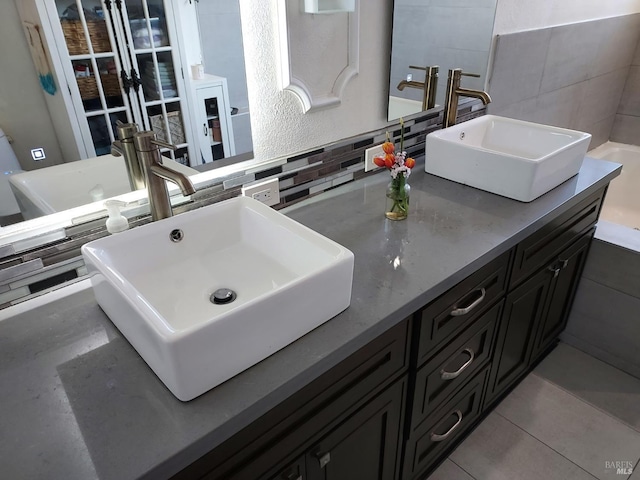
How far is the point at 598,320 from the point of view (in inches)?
76.8

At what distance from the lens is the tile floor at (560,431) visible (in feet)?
5.14

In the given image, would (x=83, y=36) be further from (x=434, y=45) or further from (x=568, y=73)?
(x=568, y=73)

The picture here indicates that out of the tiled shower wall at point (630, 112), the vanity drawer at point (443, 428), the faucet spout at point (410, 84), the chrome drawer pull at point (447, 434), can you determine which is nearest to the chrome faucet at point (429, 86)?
the faucet spout at point (410, 84)

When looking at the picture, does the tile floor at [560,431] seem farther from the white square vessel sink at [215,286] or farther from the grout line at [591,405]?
the white square vessel sink at [215,286]

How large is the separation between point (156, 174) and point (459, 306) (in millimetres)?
827

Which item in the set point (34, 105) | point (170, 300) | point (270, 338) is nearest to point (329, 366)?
point (270, 338)

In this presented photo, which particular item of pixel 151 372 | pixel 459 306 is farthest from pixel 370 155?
pixel 151 372

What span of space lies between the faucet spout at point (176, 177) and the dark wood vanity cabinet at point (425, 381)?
46 centimetres

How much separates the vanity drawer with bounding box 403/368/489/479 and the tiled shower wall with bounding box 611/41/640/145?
2.31 m

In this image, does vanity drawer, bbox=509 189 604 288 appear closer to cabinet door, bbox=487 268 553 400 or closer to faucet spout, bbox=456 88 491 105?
cabinet door, bbox=487 268 553 400

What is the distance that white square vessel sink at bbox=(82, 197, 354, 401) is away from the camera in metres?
0.74

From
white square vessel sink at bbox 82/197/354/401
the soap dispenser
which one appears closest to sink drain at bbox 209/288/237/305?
white square vessel sink at bbox 82/197/354/401

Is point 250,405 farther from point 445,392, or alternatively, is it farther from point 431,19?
point 431,19

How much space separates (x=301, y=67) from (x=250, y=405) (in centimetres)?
95
